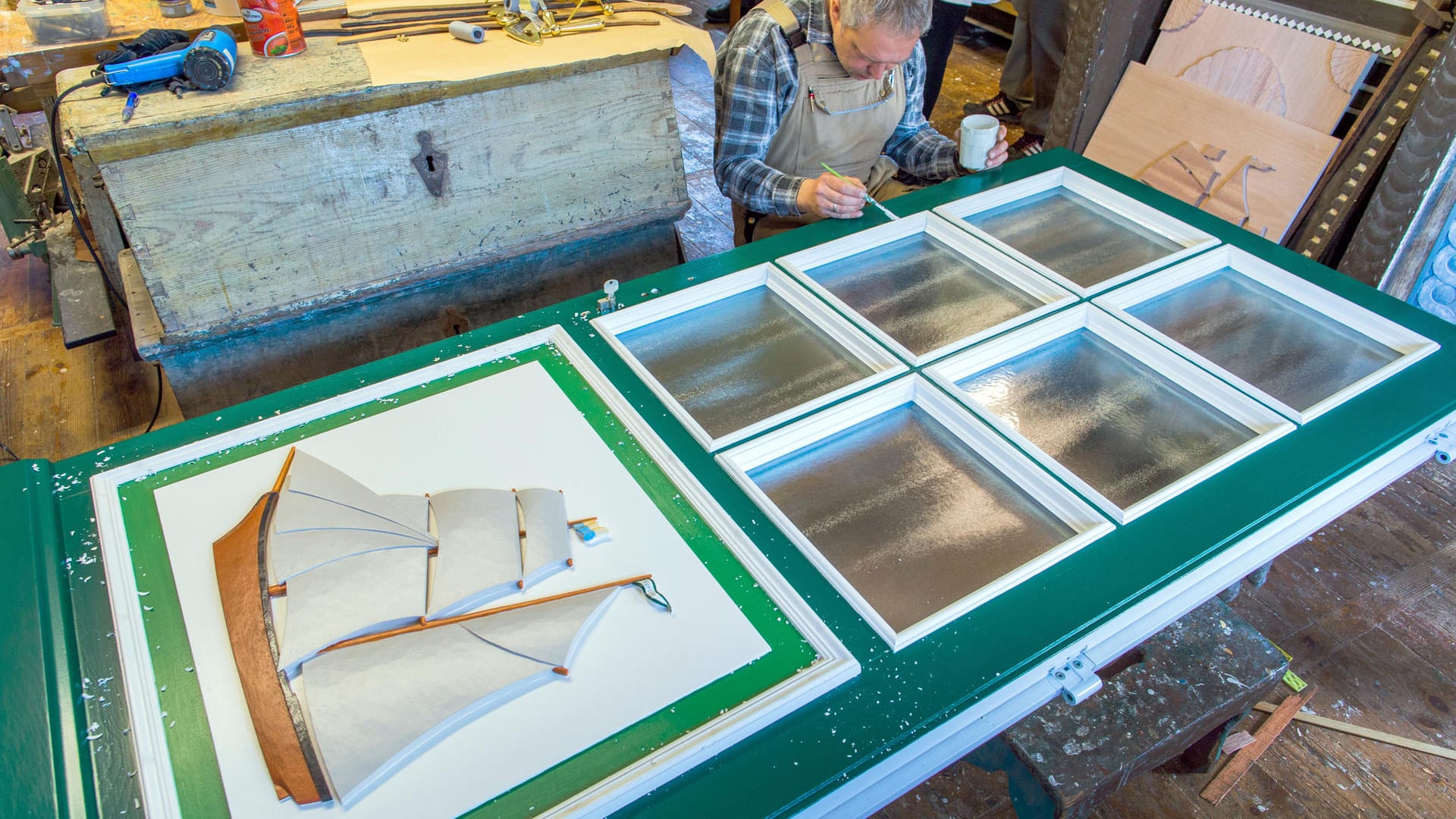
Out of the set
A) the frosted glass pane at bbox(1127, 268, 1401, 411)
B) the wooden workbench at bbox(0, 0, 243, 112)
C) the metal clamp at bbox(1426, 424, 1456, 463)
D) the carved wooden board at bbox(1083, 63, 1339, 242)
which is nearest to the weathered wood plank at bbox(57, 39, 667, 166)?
the wooden workbench at bbox(0, 0, 243, 112)

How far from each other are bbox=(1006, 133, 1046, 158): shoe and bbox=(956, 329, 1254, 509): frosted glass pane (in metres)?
2.74

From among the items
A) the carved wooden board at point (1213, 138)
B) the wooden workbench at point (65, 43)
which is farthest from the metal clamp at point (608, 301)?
the carved wooden board at point (1213, 138)

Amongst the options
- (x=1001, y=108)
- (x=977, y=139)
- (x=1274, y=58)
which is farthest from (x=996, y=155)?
(x=1001, y=108)

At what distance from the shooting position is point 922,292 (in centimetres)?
185

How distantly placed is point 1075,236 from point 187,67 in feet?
6.68

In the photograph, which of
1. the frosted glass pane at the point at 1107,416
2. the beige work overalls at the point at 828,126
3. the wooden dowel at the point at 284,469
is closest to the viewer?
the wooden dowel at the point at 284,469

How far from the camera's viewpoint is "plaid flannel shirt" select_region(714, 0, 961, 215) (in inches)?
84.8

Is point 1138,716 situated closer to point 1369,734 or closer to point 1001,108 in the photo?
point 1369,734

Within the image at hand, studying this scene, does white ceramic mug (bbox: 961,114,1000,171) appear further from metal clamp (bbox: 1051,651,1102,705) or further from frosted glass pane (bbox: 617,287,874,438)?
metal clamp (bbox: 1051,651,1102,705)

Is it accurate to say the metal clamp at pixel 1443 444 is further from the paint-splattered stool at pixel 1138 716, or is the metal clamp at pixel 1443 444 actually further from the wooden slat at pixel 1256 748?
the wooden slat at pixel 1256 748

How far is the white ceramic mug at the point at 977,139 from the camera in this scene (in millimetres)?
2158

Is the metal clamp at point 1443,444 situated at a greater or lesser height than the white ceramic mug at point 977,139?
lesser

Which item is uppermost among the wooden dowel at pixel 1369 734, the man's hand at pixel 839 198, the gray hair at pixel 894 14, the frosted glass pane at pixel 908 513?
the gray hair at pixel 894 14

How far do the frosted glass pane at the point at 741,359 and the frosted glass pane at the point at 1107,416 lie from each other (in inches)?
11.1
